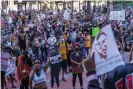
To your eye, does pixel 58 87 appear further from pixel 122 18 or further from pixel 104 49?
pixel 122 18

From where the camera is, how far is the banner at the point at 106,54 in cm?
600

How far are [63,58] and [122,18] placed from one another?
7.27m

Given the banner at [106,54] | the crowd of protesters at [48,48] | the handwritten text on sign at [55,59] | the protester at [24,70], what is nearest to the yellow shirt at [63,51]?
the crowd of protesters at [48,48]

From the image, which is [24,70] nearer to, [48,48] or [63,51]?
[63,51]

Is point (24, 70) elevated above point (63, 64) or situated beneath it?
elevated above

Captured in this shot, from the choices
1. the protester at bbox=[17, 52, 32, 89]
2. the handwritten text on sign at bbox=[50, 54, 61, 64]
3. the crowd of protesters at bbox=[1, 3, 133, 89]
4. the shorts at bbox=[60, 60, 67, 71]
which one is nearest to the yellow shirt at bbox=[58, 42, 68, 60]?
the crowd of protesters at bbox=[1, 3, 133, 89]

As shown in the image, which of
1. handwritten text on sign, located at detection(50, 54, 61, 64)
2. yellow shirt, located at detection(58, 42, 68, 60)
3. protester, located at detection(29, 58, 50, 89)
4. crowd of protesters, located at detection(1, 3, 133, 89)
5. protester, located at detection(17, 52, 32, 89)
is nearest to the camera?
protester, located at detection(29, 58, 50, 89)

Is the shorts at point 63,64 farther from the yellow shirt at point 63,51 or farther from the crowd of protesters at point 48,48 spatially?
the yellow shirt at point 63,51

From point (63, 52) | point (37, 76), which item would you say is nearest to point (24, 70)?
point (37, 76)

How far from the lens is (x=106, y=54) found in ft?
19.8

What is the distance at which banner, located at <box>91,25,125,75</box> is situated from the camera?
600 cm

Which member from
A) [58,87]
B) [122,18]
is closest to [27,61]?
[58,87]

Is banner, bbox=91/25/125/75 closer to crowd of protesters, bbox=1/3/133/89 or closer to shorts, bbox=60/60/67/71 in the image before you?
crowd of protesters, bbox=1/3/133/89

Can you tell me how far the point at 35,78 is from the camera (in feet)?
30.3
